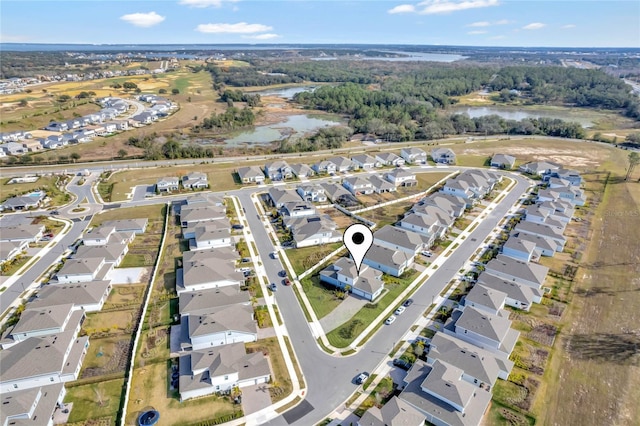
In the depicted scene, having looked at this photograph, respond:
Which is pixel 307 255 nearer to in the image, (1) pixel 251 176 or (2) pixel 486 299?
(2) pixel 486 299

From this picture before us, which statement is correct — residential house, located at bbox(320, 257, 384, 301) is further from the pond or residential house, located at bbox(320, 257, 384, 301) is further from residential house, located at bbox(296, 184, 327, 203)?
the pond

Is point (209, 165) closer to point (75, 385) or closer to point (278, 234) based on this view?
point (278, 234)

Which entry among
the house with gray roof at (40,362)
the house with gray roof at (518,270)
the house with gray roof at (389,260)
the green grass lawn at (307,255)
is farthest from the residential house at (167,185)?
the house with gray roof at (518,270)

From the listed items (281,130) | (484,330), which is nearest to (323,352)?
(484,330)

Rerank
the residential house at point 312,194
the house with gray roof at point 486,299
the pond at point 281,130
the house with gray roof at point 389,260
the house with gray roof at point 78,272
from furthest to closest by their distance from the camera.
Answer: the pond at point 281,130 → the residential house at point 312,194 → the house with gray roof at point 389,260 → the house with gray roof at point 78,272 → the house with gray roof at point 486,299

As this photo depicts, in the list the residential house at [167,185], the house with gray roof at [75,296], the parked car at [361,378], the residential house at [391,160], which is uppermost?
the residential house at [391,160]

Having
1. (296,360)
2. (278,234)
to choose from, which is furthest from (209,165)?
(296,360)

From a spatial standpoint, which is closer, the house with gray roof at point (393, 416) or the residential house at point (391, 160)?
the house with gray roof at point (393, 416)

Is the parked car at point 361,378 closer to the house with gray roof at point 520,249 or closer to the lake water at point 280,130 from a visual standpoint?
the house with gray roof at point 520,249
